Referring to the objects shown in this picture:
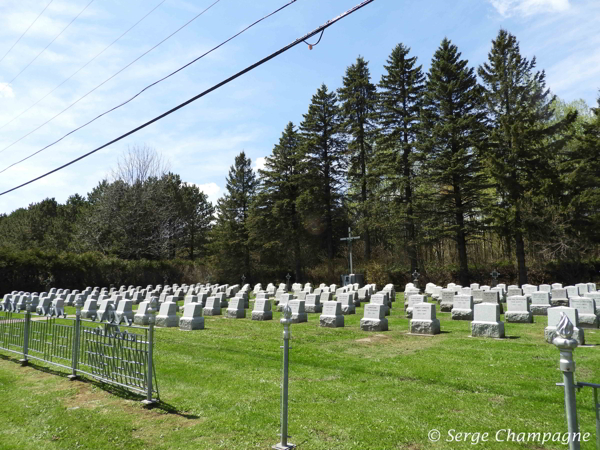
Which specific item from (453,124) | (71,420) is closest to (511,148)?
(453,124)

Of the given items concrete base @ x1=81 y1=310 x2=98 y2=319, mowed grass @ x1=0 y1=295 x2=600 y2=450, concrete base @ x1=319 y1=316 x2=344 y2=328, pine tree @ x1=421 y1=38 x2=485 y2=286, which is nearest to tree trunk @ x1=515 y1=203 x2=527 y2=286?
pine tree @ x1=421 y1=38 x2=485 y2=286

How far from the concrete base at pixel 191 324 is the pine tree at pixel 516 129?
68.5 feet

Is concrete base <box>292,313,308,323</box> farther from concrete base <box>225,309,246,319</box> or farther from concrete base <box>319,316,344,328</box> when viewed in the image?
concrete base <box>225,309,246,319</box>

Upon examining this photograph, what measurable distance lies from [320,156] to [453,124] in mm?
13980

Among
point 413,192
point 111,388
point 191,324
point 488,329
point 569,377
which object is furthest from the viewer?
point 413,192

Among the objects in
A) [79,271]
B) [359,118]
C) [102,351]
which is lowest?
[102,351]

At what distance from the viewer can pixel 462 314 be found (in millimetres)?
14172

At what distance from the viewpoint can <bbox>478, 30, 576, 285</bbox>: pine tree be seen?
26.4 metres

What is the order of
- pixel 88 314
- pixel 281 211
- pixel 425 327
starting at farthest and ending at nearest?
1. pixel 281 211
2. pixel 88 314
3. pixel 425 327

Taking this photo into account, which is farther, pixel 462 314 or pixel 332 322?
pixel 462 314

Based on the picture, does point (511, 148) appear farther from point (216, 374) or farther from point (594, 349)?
point (216, 374)

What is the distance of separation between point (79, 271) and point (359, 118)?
28.2 meters

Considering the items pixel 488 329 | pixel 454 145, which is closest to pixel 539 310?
pixel 488 329

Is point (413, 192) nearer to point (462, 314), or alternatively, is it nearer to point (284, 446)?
point (462, 314)
